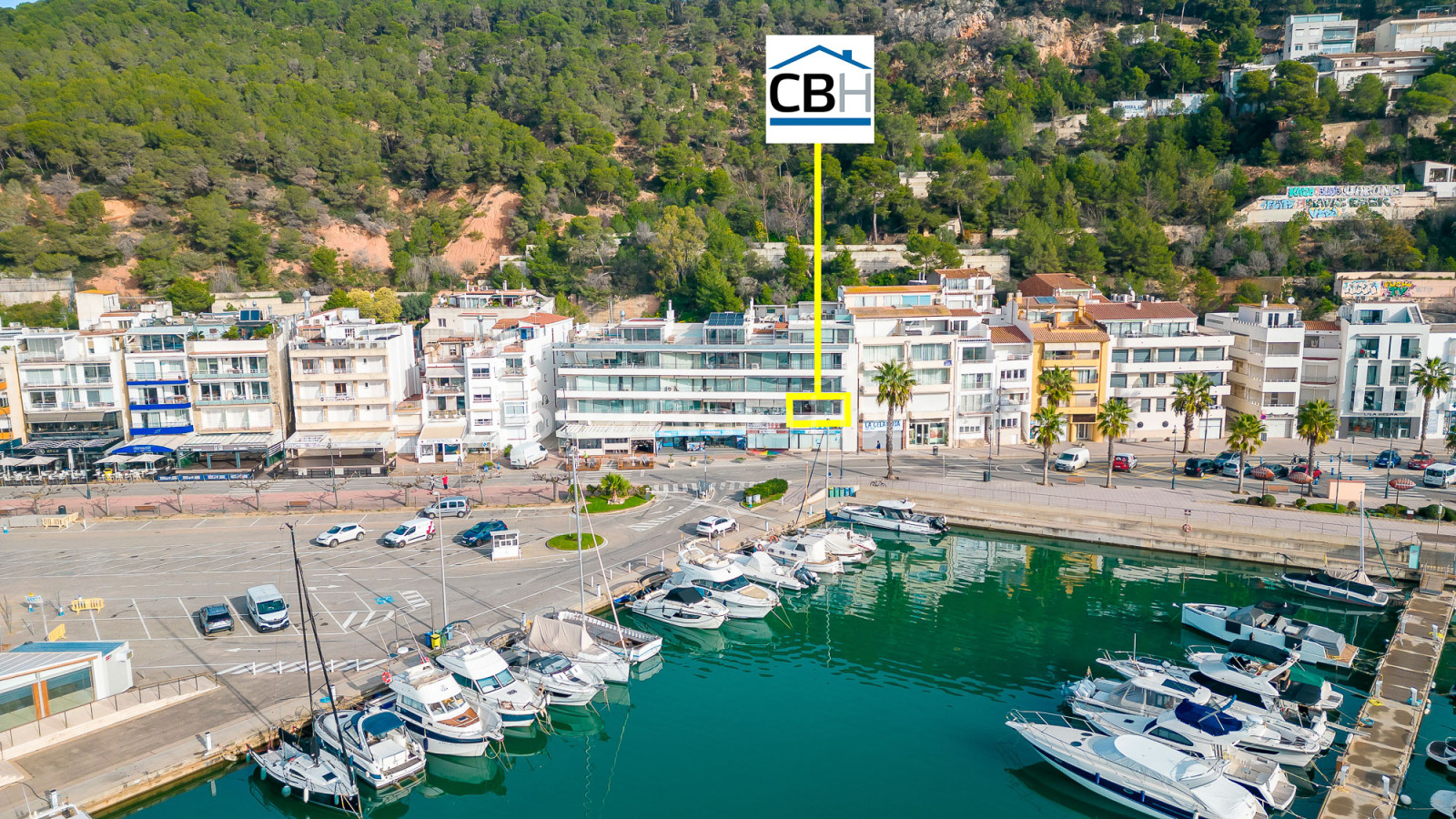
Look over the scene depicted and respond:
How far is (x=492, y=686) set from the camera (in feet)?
105

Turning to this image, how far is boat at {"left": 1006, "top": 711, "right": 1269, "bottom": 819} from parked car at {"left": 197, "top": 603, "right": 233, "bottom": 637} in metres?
28.4

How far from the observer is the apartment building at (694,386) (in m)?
60.9

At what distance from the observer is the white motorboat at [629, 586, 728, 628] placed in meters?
39.1

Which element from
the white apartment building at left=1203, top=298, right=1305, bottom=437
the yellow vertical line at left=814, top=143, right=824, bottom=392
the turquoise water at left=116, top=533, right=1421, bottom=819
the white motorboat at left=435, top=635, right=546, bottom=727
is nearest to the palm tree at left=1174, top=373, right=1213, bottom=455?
the white apartment building at left=1203, top=298, right=1305, bottom=437

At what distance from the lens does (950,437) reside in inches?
2462

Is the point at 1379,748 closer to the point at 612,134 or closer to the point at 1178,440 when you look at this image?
the point at 1178,440

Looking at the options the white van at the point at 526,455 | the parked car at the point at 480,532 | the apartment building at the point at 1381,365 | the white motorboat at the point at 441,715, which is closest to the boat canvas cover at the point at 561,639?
the white motorboat at the point at 441,715

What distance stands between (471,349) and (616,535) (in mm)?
20897

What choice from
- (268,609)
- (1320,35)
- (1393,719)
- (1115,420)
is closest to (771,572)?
(268,609)

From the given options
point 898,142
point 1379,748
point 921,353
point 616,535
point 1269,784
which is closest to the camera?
point 1269,784

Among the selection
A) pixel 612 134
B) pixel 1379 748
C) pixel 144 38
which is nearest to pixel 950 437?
pixel 1379 748

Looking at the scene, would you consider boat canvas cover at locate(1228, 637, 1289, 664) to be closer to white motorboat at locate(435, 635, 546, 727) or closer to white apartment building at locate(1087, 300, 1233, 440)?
white motorboat at locate(435, 635, 546, 727)

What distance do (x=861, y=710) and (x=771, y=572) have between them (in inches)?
436

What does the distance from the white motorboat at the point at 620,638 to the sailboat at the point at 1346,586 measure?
2828cm
